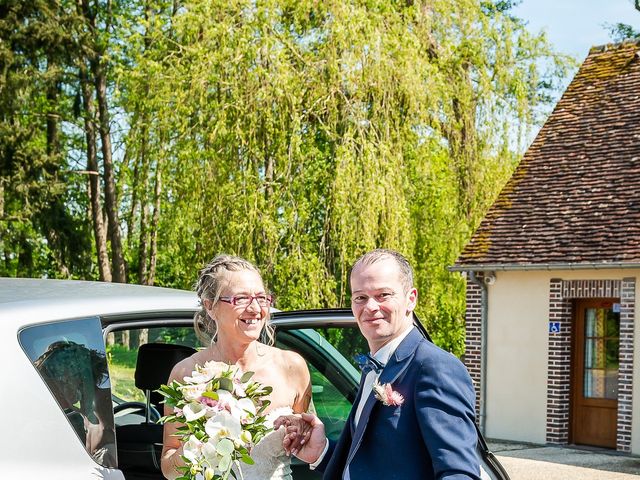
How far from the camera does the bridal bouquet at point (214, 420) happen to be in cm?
326

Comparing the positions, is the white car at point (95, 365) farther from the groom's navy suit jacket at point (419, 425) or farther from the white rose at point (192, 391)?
the groom's navy suit jacket at point (419, 425)

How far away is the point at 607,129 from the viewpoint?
2098cm

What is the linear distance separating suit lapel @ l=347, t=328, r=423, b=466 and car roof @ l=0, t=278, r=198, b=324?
1203mm

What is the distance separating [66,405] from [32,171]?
23671mm

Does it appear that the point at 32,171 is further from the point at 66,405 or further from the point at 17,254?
the point at 66,405

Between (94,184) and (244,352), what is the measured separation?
28.2 meters

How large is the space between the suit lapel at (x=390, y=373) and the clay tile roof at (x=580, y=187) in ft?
49.5

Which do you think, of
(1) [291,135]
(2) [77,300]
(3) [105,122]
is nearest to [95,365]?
(2) [77,300]

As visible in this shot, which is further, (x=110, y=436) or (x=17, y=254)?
(x=17, y=254)

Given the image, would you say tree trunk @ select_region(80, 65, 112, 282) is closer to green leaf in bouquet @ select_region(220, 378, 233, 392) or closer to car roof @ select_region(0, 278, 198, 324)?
car roof @ select_region(0, 278, 198, 324)

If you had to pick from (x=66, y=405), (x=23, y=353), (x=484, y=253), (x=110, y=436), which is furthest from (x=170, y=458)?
(x=484, y=253)

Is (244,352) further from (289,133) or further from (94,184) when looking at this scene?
(94,184)

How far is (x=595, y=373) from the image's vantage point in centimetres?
1866

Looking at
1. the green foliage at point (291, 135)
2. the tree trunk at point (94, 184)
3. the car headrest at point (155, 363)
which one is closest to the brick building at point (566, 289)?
the green foliage at point (291, 135)
